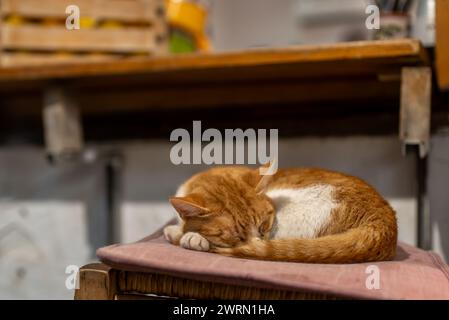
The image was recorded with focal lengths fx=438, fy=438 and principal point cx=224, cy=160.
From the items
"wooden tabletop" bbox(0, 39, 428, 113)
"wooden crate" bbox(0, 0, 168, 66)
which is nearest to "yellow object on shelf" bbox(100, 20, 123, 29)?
"wooden crate" bbox(0, 0, 168, 66)

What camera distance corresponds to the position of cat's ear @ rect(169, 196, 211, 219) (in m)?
0.75

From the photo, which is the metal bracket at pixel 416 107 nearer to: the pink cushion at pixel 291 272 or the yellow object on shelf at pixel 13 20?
the pink cushion at pixel 291 272

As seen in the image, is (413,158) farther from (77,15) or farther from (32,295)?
(32,295)

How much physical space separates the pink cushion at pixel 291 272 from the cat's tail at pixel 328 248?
0.05 feet

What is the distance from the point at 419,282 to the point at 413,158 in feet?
2.35

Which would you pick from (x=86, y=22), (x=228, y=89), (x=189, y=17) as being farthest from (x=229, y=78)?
(x=86, y=22)

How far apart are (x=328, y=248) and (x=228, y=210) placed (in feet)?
0.66

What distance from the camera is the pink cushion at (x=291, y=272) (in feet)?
1.99

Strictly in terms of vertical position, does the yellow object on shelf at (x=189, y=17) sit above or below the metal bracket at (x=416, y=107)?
above

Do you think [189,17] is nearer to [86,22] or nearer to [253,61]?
[86,22]

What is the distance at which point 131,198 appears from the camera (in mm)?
1556

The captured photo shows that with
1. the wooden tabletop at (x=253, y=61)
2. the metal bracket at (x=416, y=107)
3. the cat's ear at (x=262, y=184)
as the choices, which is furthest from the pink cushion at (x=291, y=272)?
the wooden tabletop at (x=253, y=61)
